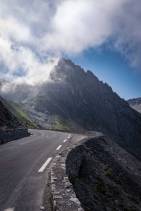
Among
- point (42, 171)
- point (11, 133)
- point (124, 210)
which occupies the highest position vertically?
point (11, 133)

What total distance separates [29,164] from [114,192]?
5166 millimetres

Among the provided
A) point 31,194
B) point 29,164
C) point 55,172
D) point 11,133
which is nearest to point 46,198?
point 31,194

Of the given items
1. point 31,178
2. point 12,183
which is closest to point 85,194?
point 31,178

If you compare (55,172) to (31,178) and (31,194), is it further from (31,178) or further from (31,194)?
(31,194)

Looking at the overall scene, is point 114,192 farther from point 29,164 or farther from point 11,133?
point 11,133

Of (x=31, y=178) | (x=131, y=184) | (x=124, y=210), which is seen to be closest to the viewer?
(x=31, y=178)

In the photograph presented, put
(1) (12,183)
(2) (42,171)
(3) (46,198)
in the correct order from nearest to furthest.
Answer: (3) (46,198)
(1) (12,183)
(2) (42,171)

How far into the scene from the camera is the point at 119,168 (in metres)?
27.3

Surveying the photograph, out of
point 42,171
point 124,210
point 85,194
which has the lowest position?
point 124,210

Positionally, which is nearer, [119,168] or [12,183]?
[12,183]

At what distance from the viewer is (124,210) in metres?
13.8

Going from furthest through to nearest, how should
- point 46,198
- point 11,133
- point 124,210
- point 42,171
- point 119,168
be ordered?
1. point 11,133
2. point 119,168
3. point 124,210
4. point 42,171
5. point 46,198

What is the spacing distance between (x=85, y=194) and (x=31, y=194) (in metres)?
3.47

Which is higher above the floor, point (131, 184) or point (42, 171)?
point (42, 171)
